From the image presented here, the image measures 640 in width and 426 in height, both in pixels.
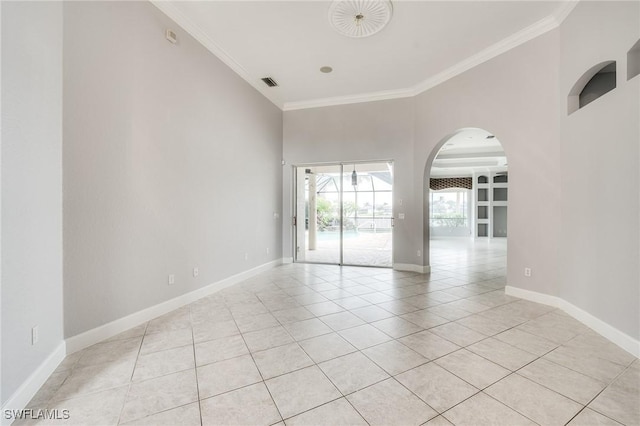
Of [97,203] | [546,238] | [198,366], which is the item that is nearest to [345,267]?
[546,238]

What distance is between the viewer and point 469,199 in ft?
41.1

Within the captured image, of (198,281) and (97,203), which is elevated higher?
(97,203)

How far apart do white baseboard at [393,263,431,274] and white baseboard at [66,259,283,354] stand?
3.25 m

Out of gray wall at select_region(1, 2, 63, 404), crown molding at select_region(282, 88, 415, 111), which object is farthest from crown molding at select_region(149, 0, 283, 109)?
gray wall at select_region(1, 2, 63, 404)

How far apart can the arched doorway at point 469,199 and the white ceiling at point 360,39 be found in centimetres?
372

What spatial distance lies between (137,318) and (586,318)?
4.85 metres

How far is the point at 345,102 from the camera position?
5824mm

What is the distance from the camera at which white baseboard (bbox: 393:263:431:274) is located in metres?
5.34

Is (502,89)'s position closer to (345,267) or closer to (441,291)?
(441,291)

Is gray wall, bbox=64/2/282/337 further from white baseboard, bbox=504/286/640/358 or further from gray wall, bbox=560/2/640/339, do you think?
A: gray wall, bbox=560/2/640/339

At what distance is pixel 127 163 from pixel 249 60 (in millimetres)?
2684

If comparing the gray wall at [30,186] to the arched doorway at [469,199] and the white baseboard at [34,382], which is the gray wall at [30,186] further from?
the arched doorway at [469,199]

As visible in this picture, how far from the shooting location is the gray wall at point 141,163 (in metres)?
2.33

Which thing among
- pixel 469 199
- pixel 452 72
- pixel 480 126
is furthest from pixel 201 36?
pixel 469 199
